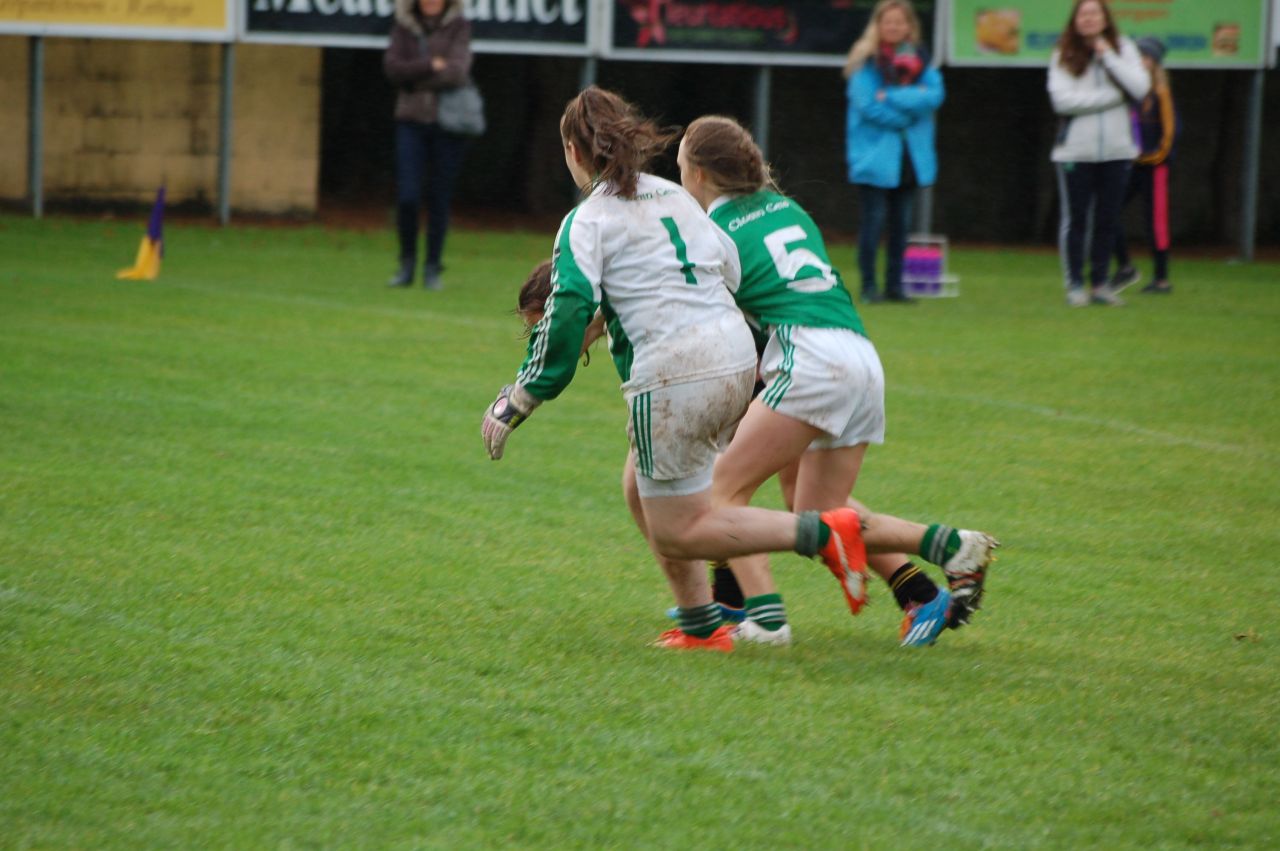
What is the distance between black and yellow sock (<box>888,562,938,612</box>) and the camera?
5.09 meters

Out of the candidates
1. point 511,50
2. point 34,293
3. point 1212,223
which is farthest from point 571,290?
point 1212,223

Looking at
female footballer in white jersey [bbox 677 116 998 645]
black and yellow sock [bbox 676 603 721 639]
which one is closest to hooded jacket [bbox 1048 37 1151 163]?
female footballer in white jersey [bbox 677 116 998 645]

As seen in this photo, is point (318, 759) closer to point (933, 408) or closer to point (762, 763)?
point (762, 763)

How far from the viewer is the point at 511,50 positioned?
16984 millimetres

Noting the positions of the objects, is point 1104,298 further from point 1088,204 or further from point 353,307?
point 353,307

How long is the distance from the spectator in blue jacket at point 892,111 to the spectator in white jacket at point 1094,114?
0.97 meters

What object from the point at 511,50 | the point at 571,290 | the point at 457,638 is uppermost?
the point at 511,50

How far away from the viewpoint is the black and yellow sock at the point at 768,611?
4.89 metres

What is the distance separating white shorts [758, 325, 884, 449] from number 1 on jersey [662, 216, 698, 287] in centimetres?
41

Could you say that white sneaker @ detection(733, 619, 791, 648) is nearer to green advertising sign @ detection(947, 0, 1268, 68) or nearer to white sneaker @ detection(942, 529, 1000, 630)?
white sneaker @ detection(942, 529, 1000, 630)

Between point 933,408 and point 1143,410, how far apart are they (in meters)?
1.11

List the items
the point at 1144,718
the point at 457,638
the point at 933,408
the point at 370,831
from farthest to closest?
the point at 933,408 < the point at 457,638 < the point at 1144,718 < the point at 370,831

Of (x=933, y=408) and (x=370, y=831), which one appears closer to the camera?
(x=370, y=831)

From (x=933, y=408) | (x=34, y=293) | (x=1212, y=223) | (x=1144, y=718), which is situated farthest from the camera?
(x=1212, y=223)
